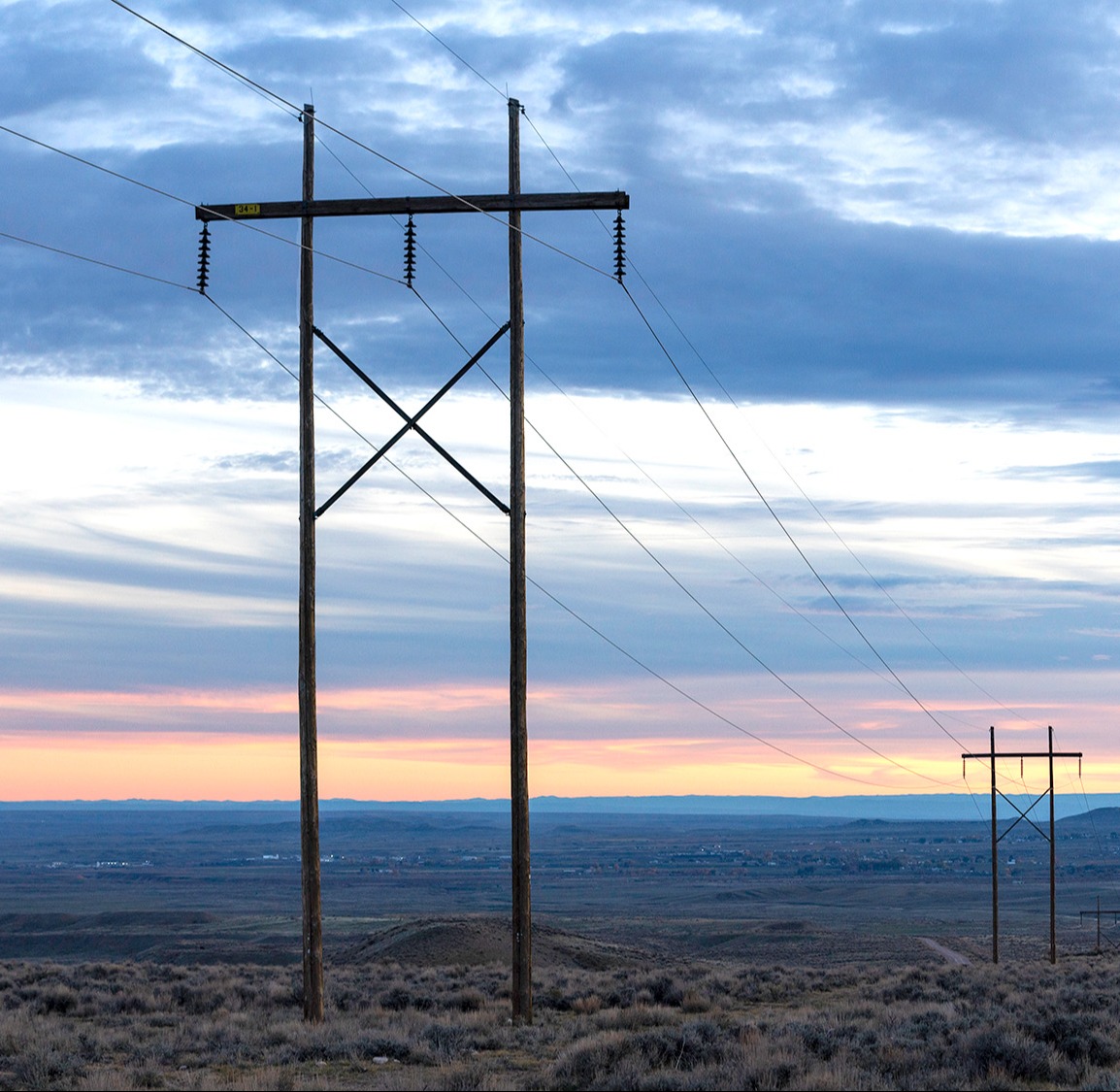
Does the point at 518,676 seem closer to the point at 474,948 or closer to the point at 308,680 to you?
the point at 308,680

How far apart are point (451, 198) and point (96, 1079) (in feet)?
45.6

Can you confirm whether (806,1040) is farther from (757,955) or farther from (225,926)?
(225,926)

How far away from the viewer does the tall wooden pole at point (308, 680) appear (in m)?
22.0

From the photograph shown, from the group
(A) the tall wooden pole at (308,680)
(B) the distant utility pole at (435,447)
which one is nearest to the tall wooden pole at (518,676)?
(B) the distant utility pole at (435,447)

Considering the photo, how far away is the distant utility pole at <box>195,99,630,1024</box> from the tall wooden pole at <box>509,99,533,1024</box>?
2 centimetres

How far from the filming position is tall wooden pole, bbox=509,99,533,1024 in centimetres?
2230

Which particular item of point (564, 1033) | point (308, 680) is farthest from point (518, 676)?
point (564, 1033)

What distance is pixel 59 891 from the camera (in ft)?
571

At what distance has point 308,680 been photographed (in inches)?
866

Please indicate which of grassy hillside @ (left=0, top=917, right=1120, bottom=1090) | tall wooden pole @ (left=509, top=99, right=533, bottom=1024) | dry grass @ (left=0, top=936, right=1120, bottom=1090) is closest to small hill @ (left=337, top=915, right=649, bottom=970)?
grassy hillside @ (left=0, top=917, right=1120, bottom=1090)

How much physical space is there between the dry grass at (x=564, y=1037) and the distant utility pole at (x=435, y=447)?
1.40m

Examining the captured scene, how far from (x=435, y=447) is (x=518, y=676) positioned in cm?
387

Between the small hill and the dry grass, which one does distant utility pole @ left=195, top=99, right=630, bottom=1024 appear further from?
the small hill

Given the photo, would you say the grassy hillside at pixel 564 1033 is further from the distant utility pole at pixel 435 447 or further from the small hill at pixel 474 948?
the small hill at pixel 474 948
